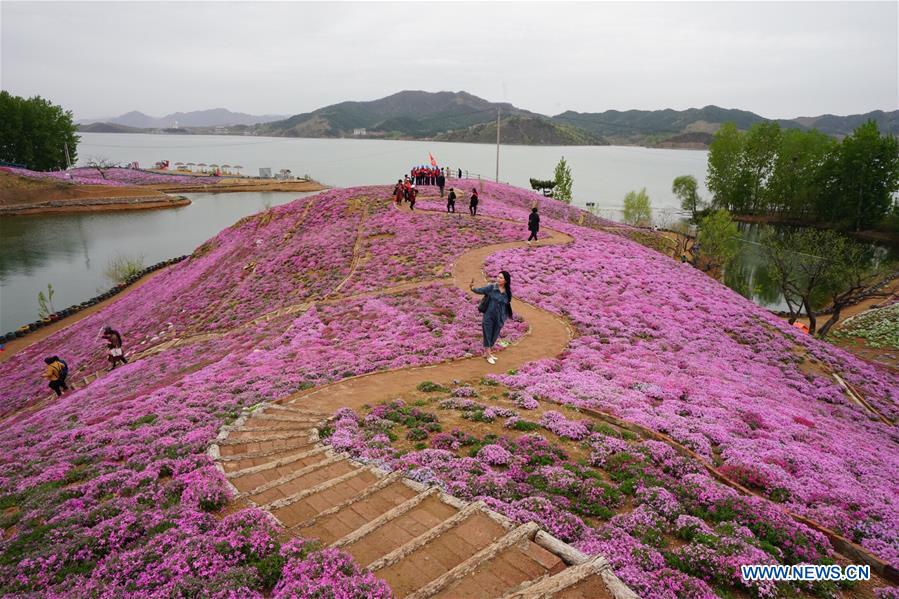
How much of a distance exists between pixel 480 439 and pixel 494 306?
6563mm

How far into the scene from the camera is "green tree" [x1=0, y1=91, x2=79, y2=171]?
10306 centimetres

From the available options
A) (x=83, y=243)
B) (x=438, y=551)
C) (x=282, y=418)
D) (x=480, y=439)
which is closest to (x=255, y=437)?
(x=282, y=418)

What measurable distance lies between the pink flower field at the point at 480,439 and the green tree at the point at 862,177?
223ft

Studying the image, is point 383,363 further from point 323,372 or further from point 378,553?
point 378,553

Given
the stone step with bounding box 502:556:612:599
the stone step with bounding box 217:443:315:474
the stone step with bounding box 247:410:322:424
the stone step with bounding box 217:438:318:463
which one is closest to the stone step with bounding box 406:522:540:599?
the stone step with bounding box 502:556:612:599

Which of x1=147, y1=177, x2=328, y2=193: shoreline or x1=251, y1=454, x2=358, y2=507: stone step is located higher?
x1=147, y1=177, x2=328, y2=193: shoreline

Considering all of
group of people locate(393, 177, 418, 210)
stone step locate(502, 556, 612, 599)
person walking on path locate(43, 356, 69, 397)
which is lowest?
person walking on path locate(43, 356, 69, 397)

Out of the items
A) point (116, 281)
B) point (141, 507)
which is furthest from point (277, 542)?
point (116, 281)

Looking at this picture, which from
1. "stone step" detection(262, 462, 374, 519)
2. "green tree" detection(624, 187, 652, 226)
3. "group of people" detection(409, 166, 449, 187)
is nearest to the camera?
"stone step" detection(262, 462, 374, 519)

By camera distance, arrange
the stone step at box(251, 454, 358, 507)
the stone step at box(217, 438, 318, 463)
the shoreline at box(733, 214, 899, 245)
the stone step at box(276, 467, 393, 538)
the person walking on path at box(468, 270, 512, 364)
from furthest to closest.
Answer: the shoreline at box(733, 214, 899, 245)
the person walking on path at box(468, 270, 512, 364)
the stone step at box(217, 438, 318, 463)
the stone step at box(251, 454, 358, 507)
the stone step at box(276, 467, 393, 538)

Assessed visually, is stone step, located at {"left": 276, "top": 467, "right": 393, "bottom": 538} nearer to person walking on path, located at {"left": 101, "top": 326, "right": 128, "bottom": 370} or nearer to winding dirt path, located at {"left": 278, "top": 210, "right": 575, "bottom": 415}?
winding dirt path, located at {"left": 278, "top": 210, "right": 575, "bottom": 415}

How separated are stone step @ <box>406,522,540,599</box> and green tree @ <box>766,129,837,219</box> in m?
101

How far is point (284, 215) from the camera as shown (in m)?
50.9

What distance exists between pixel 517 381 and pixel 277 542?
9.87 meters
